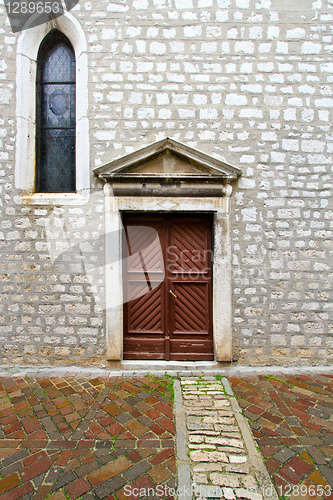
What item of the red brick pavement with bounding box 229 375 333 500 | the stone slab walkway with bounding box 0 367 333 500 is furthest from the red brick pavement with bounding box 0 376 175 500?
the red brick pavement with bounding box 229 375 333 500

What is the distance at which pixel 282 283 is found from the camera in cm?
349

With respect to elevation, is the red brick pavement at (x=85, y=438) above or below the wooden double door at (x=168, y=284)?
below

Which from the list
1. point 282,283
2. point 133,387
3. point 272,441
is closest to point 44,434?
point 133,387

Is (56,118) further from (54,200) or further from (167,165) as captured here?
(167,165)

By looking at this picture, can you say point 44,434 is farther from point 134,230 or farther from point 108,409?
point 134,230

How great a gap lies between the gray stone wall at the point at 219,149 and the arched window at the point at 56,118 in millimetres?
405

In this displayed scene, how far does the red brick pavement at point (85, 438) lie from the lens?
6.15 ft

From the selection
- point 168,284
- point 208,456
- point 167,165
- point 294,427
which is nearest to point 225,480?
point 208,456

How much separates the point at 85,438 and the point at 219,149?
11.8 ft

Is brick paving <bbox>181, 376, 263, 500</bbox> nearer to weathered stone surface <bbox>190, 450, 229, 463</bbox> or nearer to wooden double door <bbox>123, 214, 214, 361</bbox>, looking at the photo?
weathered stone surface <bbox>190, 450, 229, 463</bbox>

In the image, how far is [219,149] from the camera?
345 centimetres

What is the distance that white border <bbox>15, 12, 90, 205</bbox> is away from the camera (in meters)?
3.46
